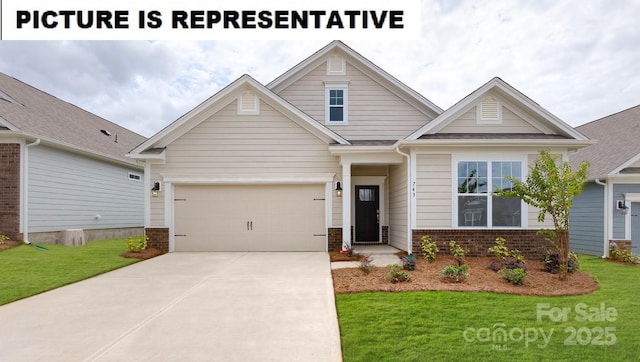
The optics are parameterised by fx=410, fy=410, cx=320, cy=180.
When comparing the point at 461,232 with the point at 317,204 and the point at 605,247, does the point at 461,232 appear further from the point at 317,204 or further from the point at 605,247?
the point at 605,247

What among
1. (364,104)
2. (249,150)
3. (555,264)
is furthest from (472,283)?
(364,104)

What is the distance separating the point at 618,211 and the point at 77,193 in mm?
19129

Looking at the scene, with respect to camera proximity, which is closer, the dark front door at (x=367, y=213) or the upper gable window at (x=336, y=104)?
the upper gable window at (x=336, y=104)

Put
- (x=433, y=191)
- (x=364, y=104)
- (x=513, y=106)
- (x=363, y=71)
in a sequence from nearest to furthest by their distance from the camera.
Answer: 1. (x=433, y=191)
2. (x=513, y=106)
3. (x=364, y=104)
4. (x=363, y=71)

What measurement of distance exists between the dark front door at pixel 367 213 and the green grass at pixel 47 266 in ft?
24.3

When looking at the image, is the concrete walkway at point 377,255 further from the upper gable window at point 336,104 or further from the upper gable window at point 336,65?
the upper gable window at point 336,65

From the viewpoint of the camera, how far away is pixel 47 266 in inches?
383

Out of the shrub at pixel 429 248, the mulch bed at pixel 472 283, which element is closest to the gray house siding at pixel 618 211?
the mulch bed at pixel 472 283

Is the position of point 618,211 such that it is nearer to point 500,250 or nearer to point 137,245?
point 500,250

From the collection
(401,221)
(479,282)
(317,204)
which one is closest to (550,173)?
(479,282)

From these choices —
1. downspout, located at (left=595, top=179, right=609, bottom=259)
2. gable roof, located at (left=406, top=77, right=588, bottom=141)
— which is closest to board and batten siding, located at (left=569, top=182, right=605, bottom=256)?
downspout, located at (left=595, top=179, right=609, bottom=259)

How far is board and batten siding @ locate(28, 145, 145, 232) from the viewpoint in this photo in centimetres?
1369

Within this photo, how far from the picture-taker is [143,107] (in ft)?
98.8

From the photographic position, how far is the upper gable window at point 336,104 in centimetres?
1455
